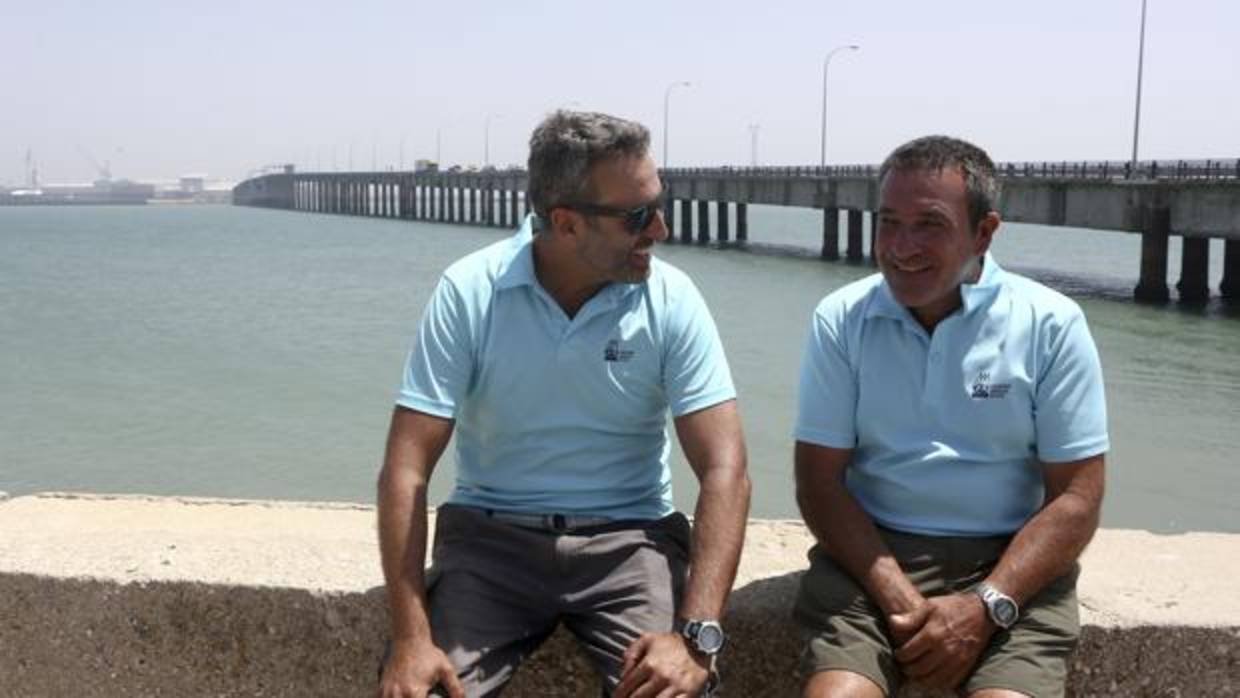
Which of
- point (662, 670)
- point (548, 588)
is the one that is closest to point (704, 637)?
point (662, 670)

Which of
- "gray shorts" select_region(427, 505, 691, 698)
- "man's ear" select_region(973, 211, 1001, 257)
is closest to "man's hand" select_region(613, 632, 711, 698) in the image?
"gray shorts" select_region(427, 505, 691, 698)

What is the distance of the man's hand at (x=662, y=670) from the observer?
2.89 metres

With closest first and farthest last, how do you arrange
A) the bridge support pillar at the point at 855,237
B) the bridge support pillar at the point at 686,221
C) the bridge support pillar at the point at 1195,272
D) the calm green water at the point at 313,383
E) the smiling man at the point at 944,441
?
the smiling man at the point at 944,441
the calm green water at the point at 313,383
the bridge support pillar at the point at 1195,272
the bridge support pillar at the point at 855,237
the bridge support pillar at the point at 686,221

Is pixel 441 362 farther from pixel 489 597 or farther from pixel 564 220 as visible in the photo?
pixel 489 597

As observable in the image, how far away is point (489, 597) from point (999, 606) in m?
1.07

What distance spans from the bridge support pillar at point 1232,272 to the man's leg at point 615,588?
117 ft

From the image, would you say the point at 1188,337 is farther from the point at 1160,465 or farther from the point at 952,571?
the point at 952,571

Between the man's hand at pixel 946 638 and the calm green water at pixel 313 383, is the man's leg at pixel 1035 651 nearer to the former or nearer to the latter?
the man's hand at pixel 946 638

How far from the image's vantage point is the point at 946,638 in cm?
304

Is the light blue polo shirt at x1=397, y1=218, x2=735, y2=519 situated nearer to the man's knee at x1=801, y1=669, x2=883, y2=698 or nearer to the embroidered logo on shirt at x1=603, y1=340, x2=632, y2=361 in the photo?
the embroidered logo on shirt at x1=603, y1=340, x2=632, y2=361

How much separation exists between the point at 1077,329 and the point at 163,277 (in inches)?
2023

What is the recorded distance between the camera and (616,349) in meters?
3.21

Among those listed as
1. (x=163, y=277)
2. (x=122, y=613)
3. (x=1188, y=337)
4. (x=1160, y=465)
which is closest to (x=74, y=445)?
(x=1160, y=465)

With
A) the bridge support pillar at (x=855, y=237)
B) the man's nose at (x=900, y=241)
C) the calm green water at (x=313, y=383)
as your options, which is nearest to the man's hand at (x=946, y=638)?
the man's nose at (x=900, y=241)
